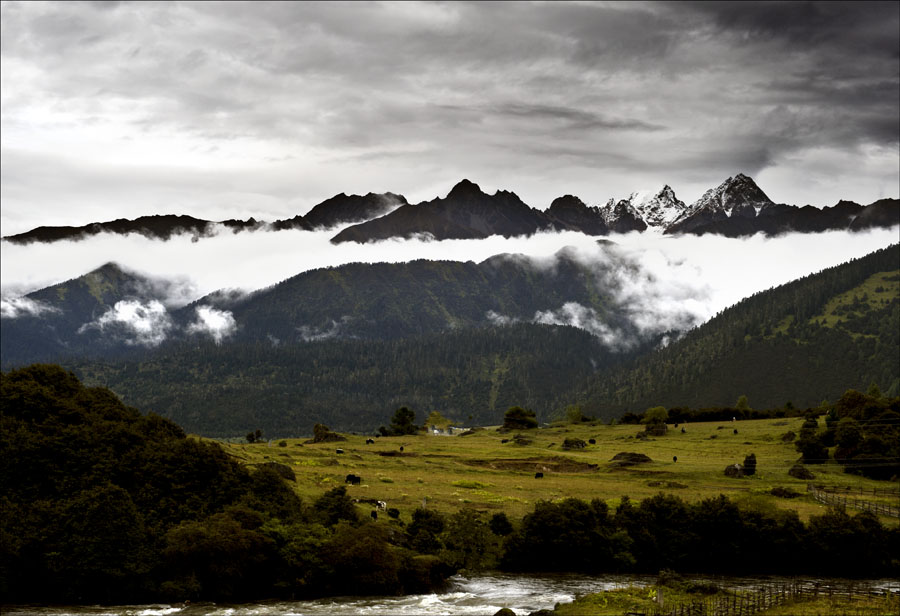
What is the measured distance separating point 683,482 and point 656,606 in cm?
7674

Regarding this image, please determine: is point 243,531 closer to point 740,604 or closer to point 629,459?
point 740,604

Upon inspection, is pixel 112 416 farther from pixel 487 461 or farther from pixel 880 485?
pixel 880 485

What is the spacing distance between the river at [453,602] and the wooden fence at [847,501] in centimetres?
2519

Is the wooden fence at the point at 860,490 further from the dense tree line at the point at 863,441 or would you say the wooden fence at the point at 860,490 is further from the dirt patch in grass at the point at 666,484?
the dirt patch in grass at the point at 666,484

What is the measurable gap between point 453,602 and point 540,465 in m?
89.2

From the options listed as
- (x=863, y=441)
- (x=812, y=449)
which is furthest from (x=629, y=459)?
(x=863, y=441)

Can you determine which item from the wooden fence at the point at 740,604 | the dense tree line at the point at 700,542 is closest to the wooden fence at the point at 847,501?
the dense tree line at the point at 700,542

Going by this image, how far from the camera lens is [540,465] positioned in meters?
181

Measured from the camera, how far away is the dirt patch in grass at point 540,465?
578 feet

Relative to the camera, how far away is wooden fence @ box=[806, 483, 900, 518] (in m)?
131

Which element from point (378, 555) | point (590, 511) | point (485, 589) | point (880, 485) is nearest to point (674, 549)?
point (590, 511)

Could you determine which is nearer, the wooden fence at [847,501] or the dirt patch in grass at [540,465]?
the wooden fence at [847,501]

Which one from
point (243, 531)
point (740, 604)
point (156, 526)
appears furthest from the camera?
point (156, 526)

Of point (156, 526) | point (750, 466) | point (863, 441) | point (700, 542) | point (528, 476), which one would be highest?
point (863, 441)
